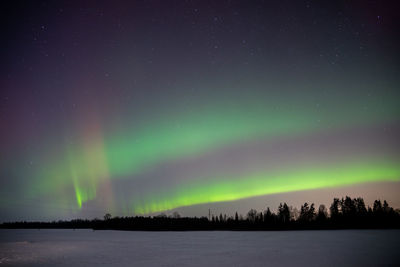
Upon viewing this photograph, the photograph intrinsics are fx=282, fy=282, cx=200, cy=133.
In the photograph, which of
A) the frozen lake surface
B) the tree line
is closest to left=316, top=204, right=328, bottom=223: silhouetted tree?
the tree line

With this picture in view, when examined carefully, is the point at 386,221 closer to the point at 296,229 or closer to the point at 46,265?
the point at 296,229

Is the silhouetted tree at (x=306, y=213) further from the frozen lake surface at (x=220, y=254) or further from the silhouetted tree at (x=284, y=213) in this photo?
the frozen lake surface at (x=220, y=254)

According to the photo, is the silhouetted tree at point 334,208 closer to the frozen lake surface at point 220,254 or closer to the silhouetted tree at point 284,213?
the silhouetted tree at point 284,213

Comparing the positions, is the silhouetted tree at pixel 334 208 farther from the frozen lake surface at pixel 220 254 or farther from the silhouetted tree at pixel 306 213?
the frozen lake surface at pixel 220 254

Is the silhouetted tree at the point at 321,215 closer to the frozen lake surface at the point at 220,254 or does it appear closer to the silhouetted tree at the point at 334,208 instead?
the silhouetted tree at the point at 334,208

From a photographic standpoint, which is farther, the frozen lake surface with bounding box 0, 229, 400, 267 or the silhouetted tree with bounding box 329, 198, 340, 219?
the silhouetted tree with bounding box 329, 198, 340, 219

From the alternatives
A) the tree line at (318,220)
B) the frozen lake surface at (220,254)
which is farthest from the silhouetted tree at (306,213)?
the frozen lake surface at (220,254)

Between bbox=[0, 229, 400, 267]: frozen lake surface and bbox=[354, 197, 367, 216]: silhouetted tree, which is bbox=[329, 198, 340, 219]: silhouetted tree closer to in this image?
bbox=[354, 197, 367, 216]: silhouetted tree

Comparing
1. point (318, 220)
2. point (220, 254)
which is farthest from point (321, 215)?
point (220, 254)

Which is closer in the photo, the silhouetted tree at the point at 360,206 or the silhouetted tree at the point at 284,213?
the silhouetted tree at the point at 360,206

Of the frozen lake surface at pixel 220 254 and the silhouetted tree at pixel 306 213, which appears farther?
the silhouetted tree at pixel 306 213

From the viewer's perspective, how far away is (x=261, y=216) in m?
144

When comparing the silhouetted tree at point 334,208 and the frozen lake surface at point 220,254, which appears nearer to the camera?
the frozen lake surface at point 220,254

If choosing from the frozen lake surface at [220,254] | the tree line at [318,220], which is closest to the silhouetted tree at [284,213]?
the tree line at [318,220]
